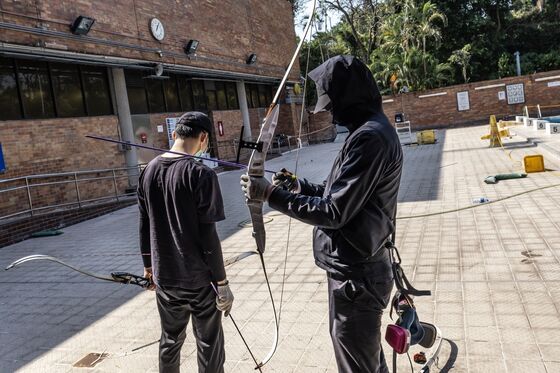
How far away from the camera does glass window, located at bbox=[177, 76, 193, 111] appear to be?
18.5 m

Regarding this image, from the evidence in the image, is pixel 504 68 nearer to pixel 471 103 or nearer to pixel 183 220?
pixel 471 103

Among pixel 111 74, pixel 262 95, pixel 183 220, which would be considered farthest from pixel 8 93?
pixel 262 95

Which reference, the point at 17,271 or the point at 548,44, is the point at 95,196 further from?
the point at 548,44

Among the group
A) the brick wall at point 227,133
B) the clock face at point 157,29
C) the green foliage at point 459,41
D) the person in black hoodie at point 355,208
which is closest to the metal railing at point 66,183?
the clock face at point 157,29

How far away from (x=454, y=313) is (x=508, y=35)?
117 ft

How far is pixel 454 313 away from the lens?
397cm

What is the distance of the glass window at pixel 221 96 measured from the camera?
2128 cm

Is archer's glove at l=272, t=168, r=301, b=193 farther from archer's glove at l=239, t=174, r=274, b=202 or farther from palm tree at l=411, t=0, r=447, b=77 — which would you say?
palm tree at l=411, t=0, r=447, b=77

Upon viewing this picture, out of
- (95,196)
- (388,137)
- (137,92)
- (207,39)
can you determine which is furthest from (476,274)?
(207,39)

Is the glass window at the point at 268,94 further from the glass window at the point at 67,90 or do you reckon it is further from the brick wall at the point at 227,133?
the glass window at the point at 67,90

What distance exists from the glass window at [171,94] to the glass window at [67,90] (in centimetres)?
437

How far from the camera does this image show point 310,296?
4766 millimetres

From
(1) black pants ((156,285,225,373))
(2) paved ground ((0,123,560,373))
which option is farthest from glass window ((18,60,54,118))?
(1) black pants ((156,285,225,373))

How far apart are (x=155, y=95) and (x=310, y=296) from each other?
13585 mm
